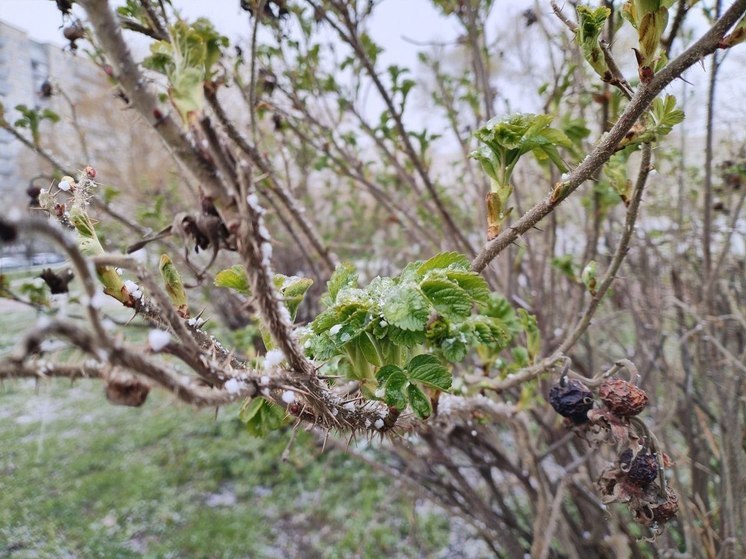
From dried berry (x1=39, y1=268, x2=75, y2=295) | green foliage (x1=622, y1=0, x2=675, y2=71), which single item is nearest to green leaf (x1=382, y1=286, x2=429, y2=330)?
green foliage (x1=622, y1=0, x2=675, y2=71)

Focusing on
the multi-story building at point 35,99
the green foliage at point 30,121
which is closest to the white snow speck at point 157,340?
the green foliage at point 30,121

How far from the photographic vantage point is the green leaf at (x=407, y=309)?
566mm

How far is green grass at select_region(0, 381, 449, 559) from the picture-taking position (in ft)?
7.93

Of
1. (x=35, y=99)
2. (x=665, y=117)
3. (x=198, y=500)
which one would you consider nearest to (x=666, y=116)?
(x=665, y=117)

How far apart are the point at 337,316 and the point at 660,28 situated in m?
0.52

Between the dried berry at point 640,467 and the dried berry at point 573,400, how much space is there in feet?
0.26

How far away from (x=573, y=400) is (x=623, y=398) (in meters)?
0.08

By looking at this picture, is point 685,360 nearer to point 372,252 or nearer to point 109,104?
point 372,252

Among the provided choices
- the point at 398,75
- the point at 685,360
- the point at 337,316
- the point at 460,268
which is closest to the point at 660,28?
the point at 460,268

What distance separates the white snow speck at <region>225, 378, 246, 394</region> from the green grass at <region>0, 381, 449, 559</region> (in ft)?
5.05

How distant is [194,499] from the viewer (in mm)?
2861

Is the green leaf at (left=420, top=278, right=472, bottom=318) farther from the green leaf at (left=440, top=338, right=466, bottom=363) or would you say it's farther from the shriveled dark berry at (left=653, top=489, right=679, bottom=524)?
the shriveled dark berry at (left=653, top=489, right=679, bottom=524)

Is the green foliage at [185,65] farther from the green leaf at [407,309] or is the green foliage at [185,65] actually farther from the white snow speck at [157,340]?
the green leaf at [407,309]

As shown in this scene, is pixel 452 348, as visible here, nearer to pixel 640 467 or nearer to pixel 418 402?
pixel 418 402
